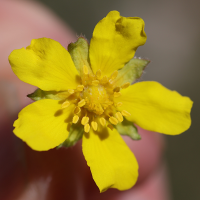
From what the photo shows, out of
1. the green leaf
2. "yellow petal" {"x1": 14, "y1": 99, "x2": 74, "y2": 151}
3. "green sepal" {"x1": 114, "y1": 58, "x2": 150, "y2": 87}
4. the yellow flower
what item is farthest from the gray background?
"yellow petal" {"x1": 14, "y1": 99, "x2": 74, "y2": 151}

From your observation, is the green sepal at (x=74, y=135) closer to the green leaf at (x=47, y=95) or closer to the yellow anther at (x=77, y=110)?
the yellow anther at (x=77, y=110)

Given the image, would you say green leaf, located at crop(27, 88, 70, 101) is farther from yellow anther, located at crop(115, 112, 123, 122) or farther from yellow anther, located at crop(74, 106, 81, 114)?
yellow anther, located at crop(115, 112, 123, 122)

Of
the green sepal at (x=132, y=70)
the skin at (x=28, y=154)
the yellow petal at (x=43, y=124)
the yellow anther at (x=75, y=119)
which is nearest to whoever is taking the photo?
the yellow petal at (x=43, y=124)

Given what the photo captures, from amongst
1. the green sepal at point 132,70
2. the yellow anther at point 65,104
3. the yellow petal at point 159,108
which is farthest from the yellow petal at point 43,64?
the yellow petal at point 159,108

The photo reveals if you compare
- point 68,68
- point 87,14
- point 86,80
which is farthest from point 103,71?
point 87,14

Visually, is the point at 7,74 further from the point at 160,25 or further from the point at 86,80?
the point at 160,25

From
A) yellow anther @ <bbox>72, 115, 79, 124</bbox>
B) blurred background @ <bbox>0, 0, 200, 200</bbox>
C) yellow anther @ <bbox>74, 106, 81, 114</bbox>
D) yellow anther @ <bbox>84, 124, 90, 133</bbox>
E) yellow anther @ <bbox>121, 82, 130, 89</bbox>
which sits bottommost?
blurred background @ <bbox>0, 0, 200, 200</bbox>
